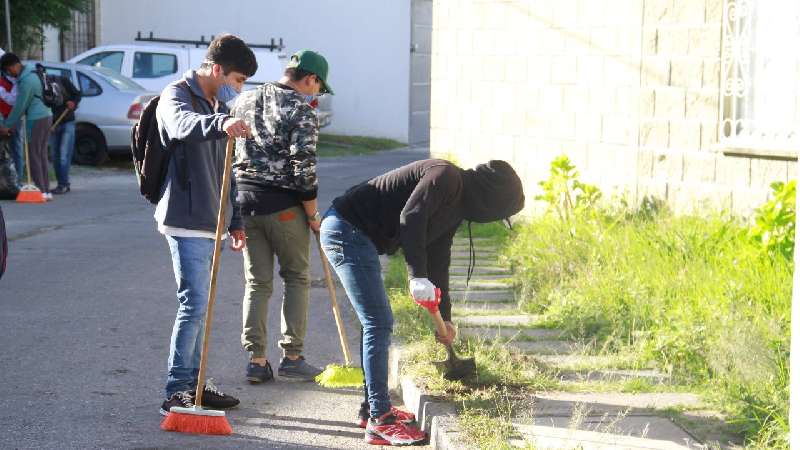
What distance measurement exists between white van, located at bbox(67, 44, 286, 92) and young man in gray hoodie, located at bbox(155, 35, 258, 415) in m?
14.8

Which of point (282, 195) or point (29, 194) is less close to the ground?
point (282, 195)

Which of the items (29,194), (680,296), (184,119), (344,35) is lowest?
(29,194)

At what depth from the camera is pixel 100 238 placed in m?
11.2

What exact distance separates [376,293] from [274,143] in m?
1.14

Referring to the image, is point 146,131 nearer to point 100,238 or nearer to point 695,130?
point 695,130

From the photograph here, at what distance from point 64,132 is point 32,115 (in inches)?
33.2

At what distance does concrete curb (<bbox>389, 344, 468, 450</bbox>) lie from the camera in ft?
16.6

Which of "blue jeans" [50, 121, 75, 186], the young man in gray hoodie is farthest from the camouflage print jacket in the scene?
"blue jeans" [50, 121, 75, 186]

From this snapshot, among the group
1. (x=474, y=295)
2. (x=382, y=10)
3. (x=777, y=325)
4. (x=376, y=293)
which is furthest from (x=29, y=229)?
(x=382, y=10)

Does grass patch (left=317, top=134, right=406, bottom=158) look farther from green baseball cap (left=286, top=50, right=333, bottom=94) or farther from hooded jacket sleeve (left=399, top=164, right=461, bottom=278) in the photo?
hooded jacket sleeve (left=399, top=164, right=461, bottom=278)

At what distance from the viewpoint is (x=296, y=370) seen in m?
6.54

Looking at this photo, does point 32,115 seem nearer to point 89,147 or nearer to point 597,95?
point 89,147

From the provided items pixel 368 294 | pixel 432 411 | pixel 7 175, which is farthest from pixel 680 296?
pixel 7 175

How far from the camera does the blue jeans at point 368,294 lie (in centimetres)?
533
